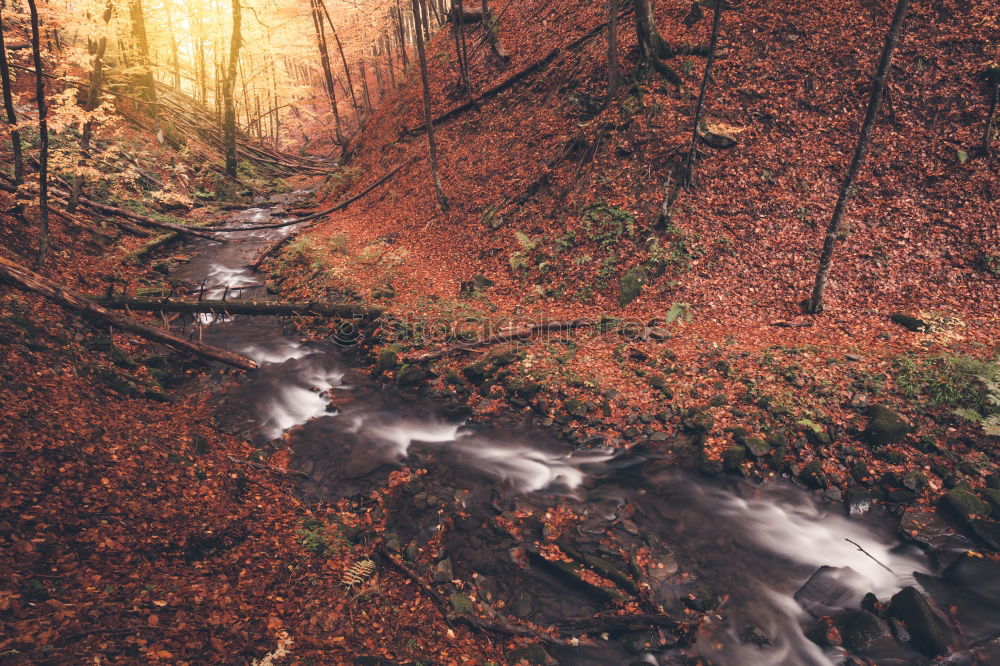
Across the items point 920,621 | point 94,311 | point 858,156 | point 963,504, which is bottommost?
point 920,621

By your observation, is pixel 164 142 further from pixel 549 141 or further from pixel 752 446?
pixel 752 446

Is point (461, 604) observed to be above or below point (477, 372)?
below

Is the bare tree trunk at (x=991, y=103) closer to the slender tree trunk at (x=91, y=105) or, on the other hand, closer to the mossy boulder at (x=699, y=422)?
the mossy boulder at (x=699, y=422)

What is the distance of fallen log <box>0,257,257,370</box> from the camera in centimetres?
871

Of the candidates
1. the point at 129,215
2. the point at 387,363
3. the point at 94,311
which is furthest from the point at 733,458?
the point at 129,215

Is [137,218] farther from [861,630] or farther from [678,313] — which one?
[861,630]

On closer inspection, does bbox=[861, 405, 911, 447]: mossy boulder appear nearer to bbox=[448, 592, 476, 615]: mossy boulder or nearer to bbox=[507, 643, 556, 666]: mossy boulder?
bbox=[507, 643, 556, 666]: mossy boulder

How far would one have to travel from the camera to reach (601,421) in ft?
30.2

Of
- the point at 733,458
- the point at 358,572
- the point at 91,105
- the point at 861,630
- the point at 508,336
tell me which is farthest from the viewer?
the point at 91,105

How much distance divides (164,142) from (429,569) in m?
25.8

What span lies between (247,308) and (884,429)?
15331 mm

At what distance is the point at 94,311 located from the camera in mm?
9461

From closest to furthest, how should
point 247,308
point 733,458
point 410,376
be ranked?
point 733,458 < point 410,376 < point 247,308

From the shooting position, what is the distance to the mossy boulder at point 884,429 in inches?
297
